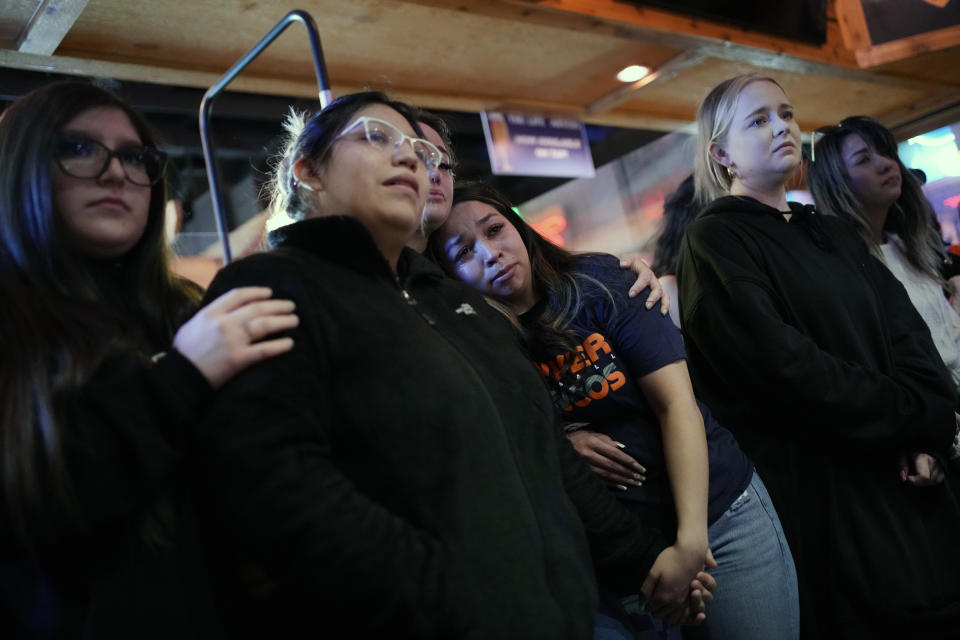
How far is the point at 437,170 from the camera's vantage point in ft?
5.85

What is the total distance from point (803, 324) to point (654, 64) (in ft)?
8.94

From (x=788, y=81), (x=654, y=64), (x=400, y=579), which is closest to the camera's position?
(x=400, y=579)

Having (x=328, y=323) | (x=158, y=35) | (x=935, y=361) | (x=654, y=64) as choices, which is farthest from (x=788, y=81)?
(x=328, y=323)

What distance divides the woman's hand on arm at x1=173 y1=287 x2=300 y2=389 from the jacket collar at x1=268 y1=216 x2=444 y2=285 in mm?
176

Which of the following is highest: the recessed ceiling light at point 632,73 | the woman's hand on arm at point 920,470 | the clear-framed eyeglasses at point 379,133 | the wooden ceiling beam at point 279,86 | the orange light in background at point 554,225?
the wooden ceiling beam at point 279,86

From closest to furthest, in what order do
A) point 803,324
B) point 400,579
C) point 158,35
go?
point 400,579, point 803,324, point 158,35

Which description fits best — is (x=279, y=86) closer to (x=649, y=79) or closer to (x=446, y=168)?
(x=649, y=79)

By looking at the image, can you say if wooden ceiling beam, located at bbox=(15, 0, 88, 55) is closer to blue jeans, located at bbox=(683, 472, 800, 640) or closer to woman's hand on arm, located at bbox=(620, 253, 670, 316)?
woman's hand on arm, located at bbox=(620, 253, 670, 316)

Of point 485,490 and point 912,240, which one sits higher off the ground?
point 912,240

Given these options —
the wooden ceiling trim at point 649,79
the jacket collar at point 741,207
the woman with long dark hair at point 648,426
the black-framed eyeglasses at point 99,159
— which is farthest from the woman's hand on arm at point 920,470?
the wooden ceiling trim at point 649,79

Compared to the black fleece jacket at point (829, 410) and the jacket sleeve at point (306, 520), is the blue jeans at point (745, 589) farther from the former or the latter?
the jacket sleeve at point (306, 520)

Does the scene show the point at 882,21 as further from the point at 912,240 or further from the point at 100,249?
the point at 100,249

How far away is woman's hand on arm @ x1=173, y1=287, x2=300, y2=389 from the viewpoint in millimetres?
1078

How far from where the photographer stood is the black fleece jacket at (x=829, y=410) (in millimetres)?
1887
